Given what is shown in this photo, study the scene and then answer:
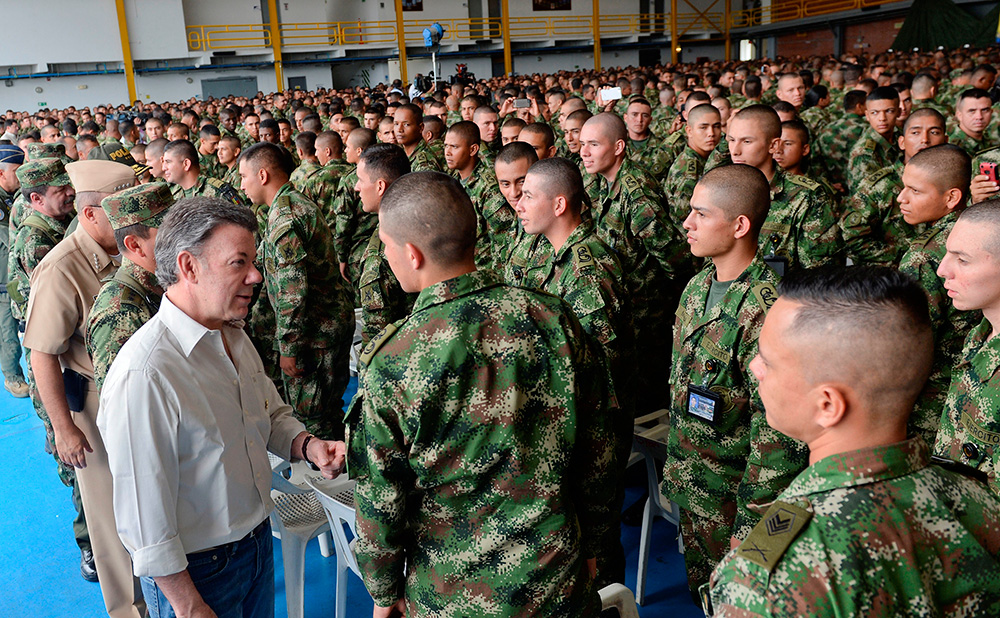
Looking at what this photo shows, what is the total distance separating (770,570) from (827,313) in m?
0.40

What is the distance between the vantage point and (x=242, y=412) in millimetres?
1790

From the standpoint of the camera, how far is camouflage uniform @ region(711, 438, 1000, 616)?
0.94 m

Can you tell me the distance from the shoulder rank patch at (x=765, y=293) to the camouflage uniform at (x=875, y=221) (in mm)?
2387

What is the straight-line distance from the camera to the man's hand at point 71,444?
2.41 meters

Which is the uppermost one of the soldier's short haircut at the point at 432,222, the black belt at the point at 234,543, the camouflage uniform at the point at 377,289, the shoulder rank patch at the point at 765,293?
the soldier's short haircut at the point at 432,222

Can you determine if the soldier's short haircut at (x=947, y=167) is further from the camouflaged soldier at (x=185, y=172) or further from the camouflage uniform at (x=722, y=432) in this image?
the camouflaged soldier at (x=185, y=172)

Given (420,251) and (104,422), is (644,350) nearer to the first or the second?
(420,251)

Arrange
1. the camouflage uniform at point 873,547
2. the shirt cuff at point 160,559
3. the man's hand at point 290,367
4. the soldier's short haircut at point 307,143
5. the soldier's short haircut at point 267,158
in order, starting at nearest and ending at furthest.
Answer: the camouflage uniform at point 873,547 < the shirt cuff at point 160,559 < the man's hand at point 290,367 < the soldier's short haircut at point 267,158 < the soldier's short haircut at point 307,143

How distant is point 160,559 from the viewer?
5.04ft

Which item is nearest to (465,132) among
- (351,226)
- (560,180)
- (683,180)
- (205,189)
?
(351,226)

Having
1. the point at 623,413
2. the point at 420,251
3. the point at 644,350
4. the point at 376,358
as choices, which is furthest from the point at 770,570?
the point at 644,350

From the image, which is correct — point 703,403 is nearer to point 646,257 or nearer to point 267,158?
point 646,257

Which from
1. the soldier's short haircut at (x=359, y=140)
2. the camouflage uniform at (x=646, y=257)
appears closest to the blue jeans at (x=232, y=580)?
the camouflage uniform at (x=646, y=257)

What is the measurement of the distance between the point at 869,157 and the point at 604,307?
3.68m
